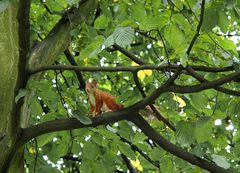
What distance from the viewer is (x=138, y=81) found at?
7.37 feet

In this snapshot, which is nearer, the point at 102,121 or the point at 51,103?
the point at 102,121

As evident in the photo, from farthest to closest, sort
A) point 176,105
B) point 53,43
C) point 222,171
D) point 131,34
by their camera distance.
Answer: point 53,43, point 176,105, point 222,171, point 131,34

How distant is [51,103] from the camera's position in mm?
2822

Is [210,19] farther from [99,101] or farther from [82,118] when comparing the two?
[99,101]

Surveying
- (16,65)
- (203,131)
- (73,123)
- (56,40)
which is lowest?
(203,131)

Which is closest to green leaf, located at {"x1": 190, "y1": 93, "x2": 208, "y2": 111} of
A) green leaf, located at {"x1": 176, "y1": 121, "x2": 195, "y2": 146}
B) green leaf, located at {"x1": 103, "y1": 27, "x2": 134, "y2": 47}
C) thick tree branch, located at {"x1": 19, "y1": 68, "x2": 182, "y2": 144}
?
green leaf, located at {"x1": 176, "y1": 121, "x2": 195, "y2": 146}

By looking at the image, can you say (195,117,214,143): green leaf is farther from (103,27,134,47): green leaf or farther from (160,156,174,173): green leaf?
(103,27,134,47): green leaf

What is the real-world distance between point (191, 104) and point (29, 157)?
51.5 inches

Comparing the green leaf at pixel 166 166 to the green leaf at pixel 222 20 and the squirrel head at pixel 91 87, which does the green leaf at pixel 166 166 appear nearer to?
the squirrel head at pixel 91 87

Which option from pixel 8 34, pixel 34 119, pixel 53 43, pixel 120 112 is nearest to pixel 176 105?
pixel 120 112

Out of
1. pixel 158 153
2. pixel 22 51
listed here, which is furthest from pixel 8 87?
pixel 158 153

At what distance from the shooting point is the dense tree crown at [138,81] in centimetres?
182

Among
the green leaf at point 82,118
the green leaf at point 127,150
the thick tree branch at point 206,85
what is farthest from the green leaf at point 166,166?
the thick tree branch at point 206,85

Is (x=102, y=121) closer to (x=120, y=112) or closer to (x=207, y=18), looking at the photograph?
(x=120, y=112)
